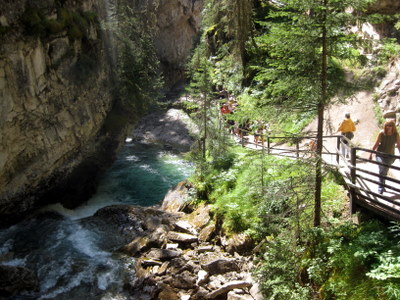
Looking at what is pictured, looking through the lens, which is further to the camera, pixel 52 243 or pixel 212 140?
pixel 212 140

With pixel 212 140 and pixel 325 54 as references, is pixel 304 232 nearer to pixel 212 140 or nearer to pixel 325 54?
pixel 325 54

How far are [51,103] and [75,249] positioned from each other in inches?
289

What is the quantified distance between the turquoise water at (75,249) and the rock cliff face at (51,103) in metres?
1.15

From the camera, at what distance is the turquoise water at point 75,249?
453 inches

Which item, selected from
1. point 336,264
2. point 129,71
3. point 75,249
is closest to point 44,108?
point 75,249

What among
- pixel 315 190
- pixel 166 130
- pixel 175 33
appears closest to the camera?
pixel 315 190

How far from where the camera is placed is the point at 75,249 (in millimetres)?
14234

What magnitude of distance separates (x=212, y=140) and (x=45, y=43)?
9.58 meters

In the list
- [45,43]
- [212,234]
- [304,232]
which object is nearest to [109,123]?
[45,43]

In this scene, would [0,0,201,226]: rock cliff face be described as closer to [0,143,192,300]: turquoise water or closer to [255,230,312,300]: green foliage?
[0,143,192,300]: turquoise water

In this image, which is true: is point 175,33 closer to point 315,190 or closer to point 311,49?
point 311,49

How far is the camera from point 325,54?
7191mm

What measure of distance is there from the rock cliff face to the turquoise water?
1.15 metres

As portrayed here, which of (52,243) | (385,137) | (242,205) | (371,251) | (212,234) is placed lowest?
(52,243)
